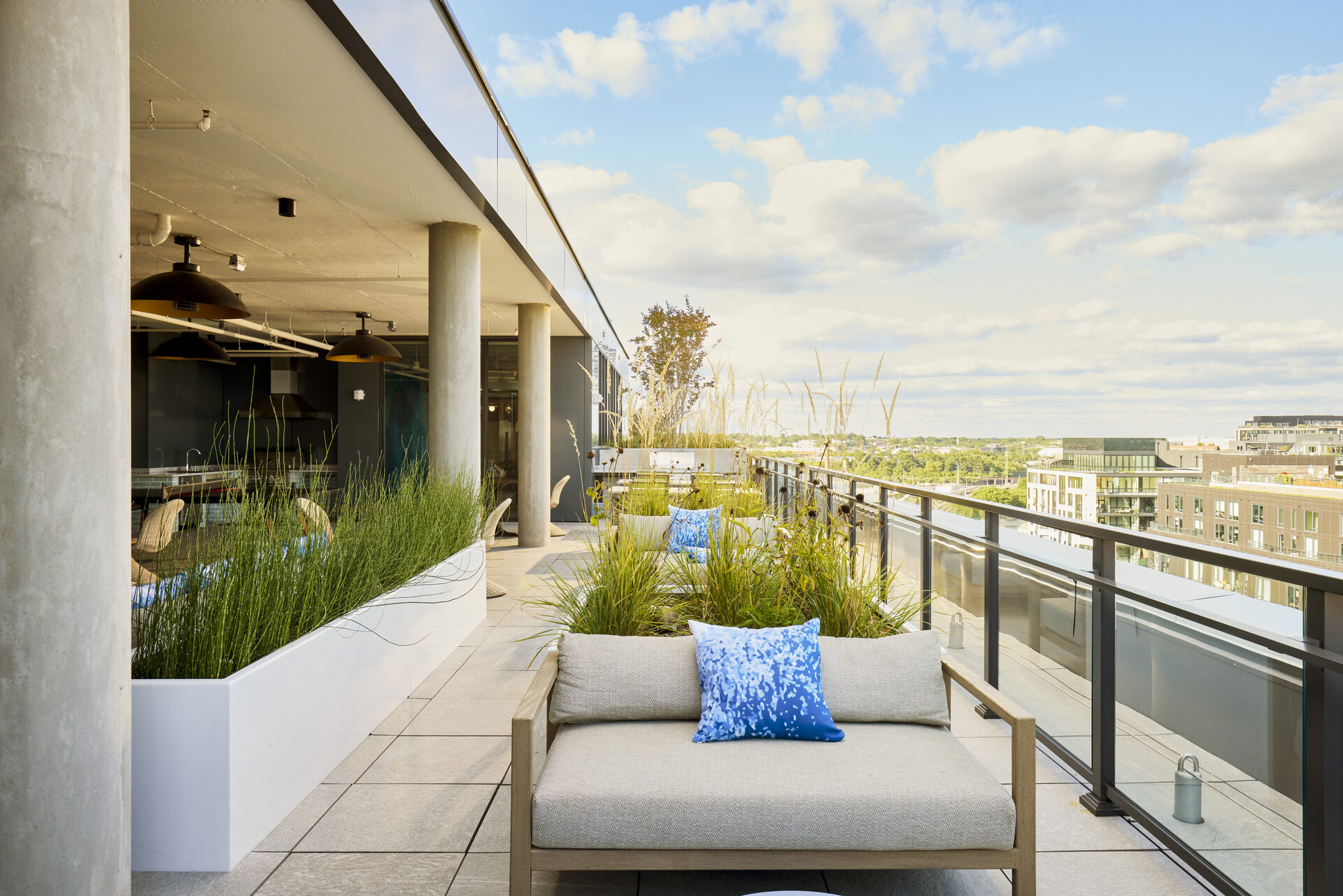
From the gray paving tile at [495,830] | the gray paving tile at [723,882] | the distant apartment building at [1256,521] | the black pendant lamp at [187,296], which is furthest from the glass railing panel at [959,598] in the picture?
the black pendant lamp at [187,296]

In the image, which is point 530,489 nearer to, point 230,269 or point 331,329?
point 230,269

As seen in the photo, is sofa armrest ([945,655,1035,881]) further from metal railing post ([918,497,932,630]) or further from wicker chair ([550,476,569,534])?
wicker chair ([550,476,569,534])

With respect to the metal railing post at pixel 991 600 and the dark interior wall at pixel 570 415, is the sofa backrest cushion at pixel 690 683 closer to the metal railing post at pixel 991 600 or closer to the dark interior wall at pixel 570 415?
the metal railing post at pixel 991 600

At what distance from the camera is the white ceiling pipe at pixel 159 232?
5449 mm

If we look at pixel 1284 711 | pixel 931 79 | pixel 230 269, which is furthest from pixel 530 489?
pixel 931 79

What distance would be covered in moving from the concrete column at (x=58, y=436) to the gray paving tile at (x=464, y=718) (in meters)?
1.38

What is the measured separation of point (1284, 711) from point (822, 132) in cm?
1733

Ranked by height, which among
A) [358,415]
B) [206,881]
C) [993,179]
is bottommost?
[206,881]

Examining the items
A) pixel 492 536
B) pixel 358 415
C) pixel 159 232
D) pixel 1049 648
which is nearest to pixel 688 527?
pixel 492 536

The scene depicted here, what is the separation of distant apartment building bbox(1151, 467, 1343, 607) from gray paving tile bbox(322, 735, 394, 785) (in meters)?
2.76

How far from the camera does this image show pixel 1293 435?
6.00 meters

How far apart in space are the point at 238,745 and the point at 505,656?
2.04 meters

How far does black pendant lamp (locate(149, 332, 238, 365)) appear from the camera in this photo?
614 centimetres

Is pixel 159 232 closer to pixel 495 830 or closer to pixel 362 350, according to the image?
pixel 362 350
